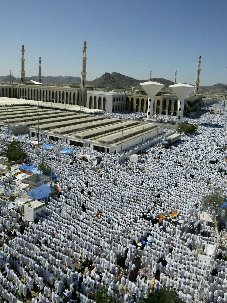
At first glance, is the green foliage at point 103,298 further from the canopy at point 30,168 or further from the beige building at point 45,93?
the beige building at point 45,93

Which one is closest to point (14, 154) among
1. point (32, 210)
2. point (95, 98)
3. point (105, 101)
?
point (32, 210)

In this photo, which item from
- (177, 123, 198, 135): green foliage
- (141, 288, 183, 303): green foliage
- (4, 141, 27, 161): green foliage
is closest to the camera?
(141, 288, 183, 303): green foliage

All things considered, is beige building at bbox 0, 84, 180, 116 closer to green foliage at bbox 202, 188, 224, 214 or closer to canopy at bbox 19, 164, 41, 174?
canopy at bbox 19, 164, 41, 174

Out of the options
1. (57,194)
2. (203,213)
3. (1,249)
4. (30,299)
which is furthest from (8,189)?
(203,213)

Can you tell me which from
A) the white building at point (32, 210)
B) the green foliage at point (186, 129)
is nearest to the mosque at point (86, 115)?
the green foliage at point (186, 129)

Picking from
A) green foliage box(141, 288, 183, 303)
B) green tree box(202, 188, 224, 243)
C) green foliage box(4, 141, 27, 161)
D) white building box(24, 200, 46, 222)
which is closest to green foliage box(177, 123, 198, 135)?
green foliage box(4, 141, 27, 161)

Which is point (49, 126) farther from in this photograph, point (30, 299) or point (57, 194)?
point (30, 299)
